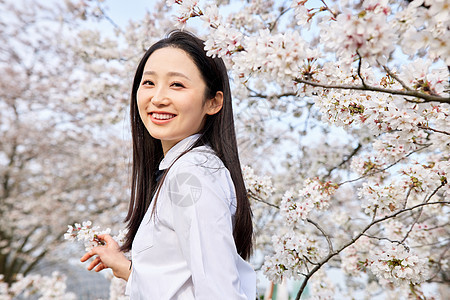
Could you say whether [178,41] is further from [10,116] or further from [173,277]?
[10,116]

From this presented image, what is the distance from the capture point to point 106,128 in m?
7.00

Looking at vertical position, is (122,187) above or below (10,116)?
below

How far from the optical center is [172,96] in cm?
122

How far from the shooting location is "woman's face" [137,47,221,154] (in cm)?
123

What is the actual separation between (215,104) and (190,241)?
0.58 metres

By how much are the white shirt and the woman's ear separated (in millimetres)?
242

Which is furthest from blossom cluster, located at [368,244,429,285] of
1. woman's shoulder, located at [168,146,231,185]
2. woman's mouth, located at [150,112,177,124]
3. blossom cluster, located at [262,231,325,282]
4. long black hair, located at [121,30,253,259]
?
woman's mouth, located at [150,112,177,124]

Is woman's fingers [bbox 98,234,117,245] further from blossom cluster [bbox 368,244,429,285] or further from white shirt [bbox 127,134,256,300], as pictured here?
blossom cluster [bbox 368,244,429,285]

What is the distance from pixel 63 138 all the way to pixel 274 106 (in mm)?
4977

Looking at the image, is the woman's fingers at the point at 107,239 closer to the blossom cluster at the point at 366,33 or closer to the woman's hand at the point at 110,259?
the woman's hand at the point at 110,259

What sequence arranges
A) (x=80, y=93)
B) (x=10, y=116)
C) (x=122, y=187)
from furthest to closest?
(x=10, y=116) → (x=122, y=187) → (x=80, y=93)

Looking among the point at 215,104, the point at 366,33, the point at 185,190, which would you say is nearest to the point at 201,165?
the point at 185,190

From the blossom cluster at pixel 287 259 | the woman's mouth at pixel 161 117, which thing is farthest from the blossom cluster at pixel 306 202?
the woman's mouth at pixel 161 117

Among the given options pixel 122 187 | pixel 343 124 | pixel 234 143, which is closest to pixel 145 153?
pixel 234 143
